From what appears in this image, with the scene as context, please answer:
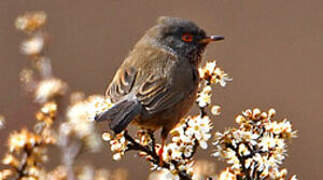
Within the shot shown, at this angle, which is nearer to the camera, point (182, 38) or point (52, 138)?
point (52, 138)

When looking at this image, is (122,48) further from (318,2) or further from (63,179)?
(63,179)

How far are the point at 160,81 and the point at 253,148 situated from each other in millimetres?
852

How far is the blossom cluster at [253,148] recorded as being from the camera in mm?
2340

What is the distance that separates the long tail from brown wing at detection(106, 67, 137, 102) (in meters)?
0.10

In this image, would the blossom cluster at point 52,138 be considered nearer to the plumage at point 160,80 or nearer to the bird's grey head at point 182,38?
the plumage at point 160,80

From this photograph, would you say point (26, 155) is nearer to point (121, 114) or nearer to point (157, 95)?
point (121, 114)

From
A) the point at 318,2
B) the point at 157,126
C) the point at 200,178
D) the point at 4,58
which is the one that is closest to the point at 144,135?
the point at 157,126

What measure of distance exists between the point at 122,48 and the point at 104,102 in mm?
4138

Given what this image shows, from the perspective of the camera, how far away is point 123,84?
3145 mm

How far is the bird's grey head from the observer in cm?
355

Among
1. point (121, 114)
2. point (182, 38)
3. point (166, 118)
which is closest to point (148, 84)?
point (166, 118)

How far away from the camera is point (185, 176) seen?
7.60 ft

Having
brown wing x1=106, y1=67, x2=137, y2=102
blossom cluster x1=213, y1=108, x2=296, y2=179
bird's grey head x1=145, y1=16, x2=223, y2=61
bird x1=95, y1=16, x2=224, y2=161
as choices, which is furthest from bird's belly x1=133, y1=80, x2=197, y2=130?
blossom cluster x1=213, y1=108, x2=296, y2=179

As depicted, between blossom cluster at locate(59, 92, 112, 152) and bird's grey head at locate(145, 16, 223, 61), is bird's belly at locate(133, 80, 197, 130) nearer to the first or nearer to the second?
blossom cluster at locate(59, 92, 112, 152)
